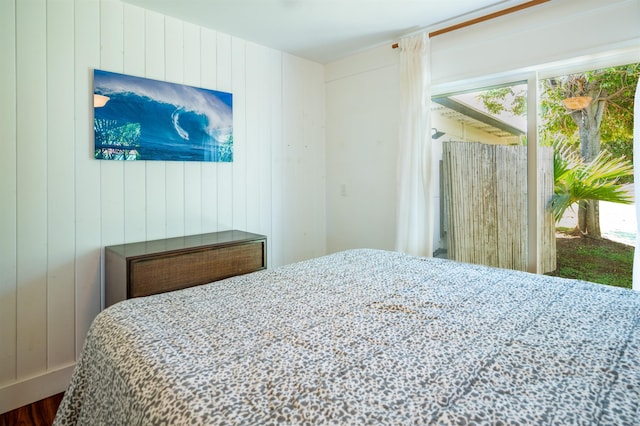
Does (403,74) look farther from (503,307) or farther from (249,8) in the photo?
(503,307)

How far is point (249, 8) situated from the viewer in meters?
2.56

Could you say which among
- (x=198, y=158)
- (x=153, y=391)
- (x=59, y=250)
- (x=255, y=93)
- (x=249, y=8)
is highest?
(x=249, y=8)

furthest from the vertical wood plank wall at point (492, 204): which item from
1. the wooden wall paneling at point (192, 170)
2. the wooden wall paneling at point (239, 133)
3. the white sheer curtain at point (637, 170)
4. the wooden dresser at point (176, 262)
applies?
the wooden wall paneling at point (192, 170)

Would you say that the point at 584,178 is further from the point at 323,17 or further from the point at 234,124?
the point at 234,124

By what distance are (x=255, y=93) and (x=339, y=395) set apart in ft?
9.64

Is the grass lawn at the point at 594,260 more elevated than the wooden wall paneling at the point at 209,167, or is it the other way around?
the wooden wall paneling at the point at 209,167

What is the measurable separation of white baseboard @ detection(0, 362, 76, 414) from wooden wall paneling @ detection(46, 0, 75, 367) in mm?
71

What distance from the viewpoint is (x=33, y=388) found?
2.20 metres

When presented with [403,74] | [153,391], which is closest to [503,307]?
[153,391]

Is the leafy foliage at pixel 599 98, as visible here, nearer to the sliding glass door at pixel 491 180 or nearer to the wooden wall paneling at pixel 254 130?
the sliding glass door at pixel 491 180

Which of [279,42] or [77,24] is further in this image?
[279,42]

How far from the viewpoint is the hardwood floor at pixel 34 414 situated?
201 centimetres

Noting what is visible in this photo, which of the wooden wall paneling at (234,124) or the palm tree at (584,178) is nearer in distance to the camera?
the palm tree at (584,178)

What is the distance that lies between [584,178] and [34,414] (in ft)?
12.4
